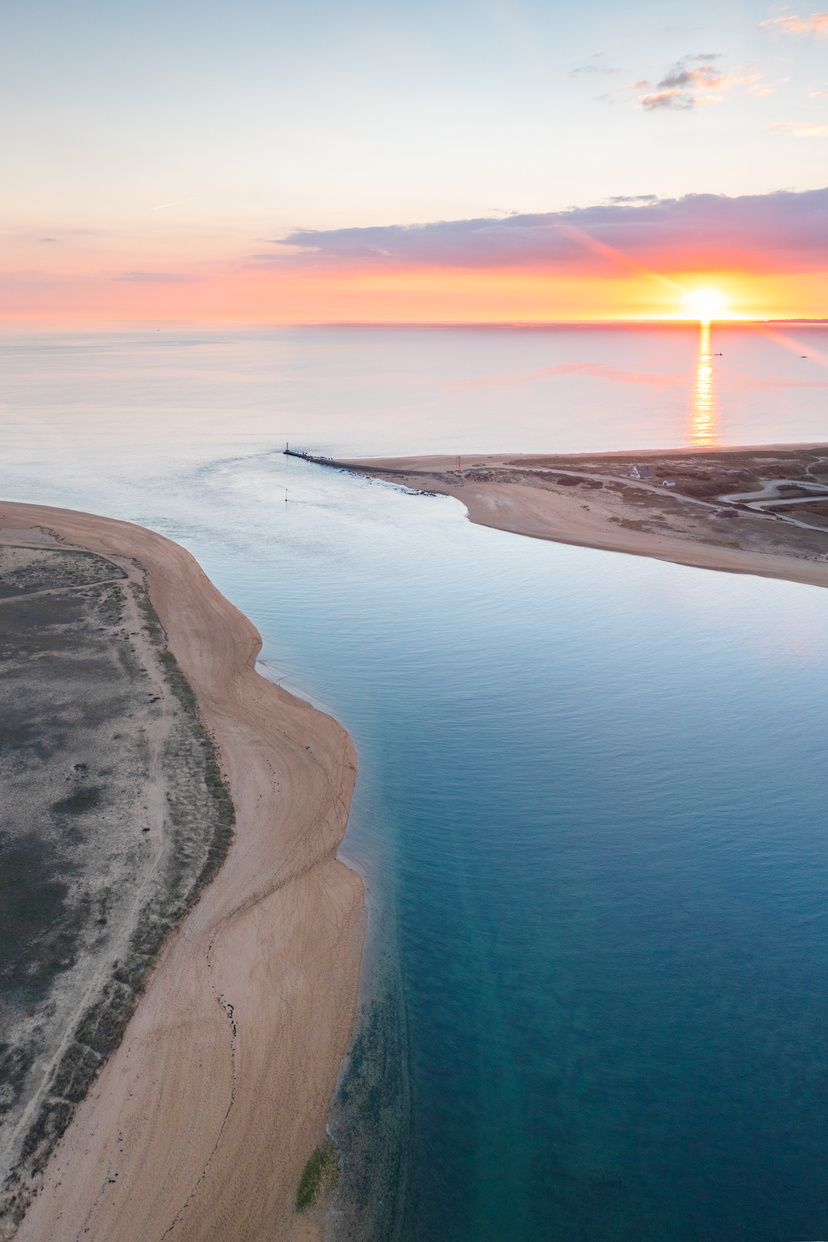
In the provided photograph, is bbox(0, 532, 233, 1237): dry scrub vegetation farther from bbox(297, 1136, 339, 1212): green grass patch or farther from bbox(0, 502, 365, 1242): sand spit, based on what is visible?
bbox(297, 1136, 339, 1212): green grass patch

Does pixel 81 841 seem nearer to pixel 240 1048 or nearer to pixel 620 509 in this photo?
pixel 240 1048

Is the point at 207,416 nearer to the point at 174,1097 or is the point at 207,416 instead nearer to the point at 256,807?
the point at 256,807

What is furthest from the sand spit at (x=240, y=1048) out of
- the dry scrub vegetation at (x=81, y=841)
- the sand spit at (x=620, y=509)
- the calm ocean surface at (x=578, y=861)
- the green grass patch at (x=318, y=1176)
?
the sand spit at (x=620, y=509)

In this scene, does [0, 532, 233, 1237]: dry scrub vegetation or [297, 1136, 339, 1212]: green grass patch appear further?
[0, 532, 233, 1237]: dry scrub vegetation

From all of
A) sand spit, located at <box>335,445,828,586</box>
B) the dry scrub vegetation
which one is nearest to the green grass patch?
the dry scrub vegetation

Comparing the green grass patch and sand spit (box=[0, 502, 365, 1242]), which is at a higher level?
sand spit (box=[0, 502, 365, 1242])

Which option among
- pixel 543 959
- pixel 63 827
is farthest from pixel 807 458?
pixel 63 827
